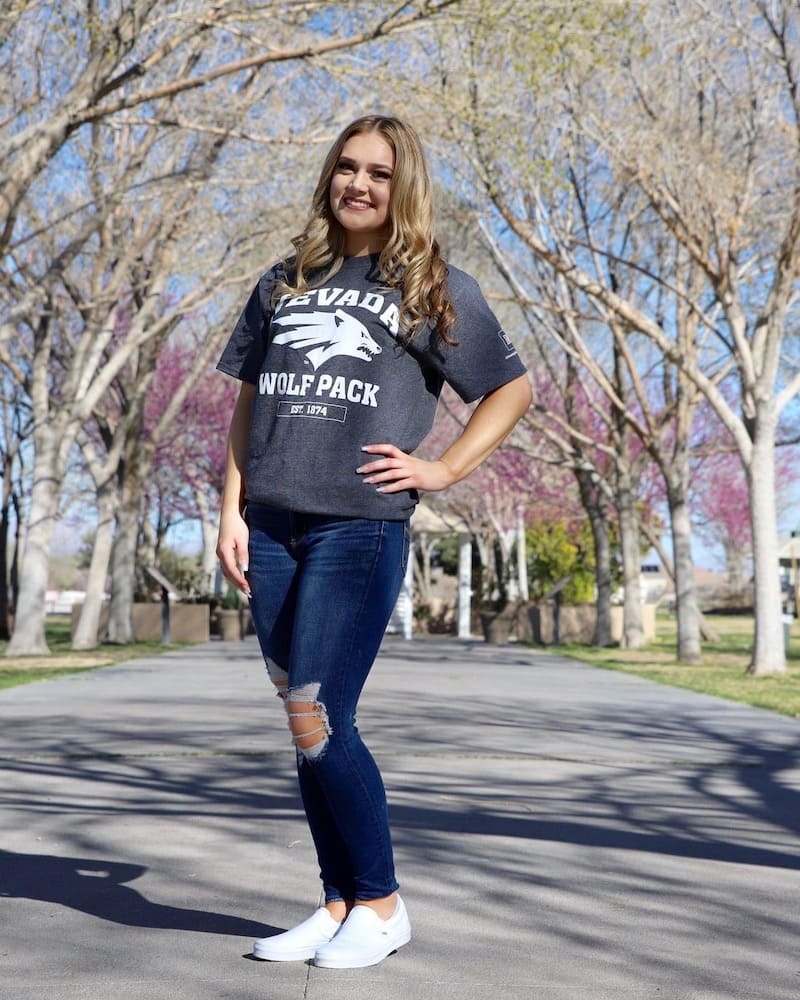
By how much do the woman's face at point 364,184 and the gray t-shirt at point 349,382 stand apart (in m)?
0.11

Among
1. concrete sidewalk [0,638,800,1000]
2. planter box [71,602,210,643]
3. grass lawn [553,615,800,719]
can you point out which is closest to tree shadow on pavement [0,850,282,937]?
concrete sidewalk [0,638,800,1000]

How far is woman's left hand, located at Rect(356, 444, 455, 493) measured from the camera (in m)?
3.40

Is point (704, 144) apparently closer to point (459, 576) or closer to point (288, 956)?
point (288, 956)

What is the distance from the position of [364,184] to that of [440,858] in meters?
2.44

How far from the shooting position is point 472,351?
3.58 m

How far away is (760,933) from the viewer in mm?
3955

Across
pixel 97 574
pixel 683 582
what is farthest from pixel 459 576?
pixel 683 582

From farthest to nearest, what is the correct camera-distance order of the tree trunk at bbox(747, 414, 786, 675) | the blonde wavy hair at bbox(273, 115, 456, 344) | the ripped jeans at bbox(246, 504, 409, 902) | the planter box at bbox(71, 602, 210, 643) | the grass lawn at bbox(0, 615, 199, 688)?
the planter box at bbox(71, 602, 210, 643) < the tree trunk at bbox(747, 414, 786, 675) < the grass lawn at bbox(0, 615, 199, 688) < the blonde wavy hair at bbox(273, 115, 456, 344) < the ripped jeans at bbox(246, 504, 409, 902)

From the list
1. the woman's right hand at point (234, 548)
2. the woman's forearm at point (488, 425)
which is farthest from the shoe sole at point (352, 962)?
the woman's forearm at point (488, 425)

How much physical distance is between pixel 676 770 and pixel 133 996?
190 inches

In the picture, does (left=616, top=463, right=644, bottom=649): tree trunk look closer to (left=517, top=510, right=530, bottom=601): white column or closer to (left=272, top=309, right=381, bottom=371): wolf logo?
(left=517, top=510, right=530, bottom=601): white column

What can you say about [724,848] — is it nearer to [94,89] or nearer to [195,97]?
[94,89]

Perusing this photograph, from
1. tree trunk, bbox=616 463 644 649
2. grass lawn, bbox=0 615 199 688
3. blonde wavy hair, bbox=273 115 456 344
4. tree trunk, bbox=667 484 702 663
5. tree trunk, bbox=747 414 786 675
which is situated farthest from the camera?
tree trunk, bbox=616 463 644 649

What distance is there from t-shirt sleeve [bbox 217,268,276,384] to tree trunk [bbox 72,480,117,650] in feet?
65.2
